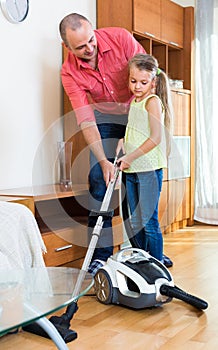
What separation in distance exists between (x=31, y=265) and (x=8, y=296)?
107 cm

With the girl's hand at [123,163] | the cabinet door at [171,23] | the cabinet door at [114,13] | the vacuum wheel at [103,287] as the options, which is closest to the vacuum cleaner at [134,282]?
the vacuum wheel at [103,287]

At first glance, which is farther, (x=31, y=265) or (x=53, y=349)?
(x=31, y=265)

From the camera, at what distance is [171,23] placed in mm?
5094

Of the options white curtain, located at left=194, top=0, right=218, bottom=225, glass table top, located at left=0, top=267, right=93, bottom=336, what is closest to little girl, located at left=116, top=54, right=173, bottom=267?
glass table top, located at left=0, top=267, right=93, bottom=336

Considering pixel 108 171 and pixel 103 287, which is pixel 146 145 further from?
pixel 103 287

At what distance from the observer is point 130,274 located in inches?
110

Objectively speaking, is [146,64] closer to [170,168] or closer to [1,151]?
[1,151]

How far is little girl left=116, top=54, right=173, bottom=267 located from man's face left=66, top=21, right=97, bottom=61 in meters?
0.23

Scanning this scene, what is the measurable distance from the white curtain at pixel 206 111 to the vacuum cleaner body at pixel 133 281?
8.65 ft

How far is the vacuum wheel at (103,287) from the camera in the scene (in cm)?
288

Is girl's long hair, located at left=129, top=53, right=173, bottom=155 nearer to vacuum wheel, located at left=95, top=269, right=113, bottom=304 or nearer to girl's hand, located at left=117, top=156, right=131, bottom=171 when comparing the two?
girl's hand, located at left=117, top=156, right=131, bottom=171

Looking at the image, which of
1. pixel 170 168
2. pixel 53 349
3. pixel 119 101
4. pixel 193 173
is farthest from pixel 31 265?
pixel 193 173

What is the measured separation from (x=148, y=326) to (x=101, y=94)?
145 centimetres

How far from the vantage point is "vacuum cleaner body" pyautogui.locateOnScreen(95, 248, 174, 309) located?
2766 millimetres
